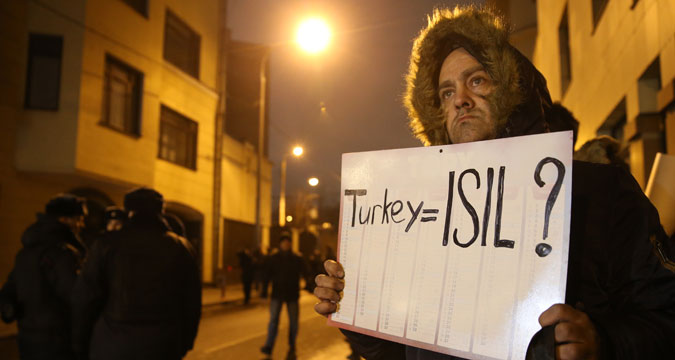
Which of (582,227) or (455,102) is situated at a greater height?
(455,102)

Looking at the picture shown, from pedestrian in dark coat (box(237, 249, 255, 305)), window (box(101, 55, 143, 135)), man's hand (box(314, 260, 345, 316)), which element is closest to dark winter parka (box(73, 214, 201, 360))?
man's hand (box(314, 260, 345, 316))

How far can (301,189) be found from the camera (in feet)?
188

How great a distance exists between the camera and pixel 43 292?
12.2 feet

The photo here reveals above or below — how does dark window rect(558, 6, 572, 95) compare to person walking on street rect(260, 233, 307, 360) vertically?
above

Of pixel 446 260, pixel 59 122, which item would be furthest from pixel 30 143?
pixel 446 260

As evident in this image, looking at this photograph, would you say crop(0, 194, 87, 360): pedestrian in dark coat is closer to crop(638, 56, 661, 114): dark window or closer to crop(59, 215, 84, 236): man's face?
crop(59, 215, 84, 236): man's face

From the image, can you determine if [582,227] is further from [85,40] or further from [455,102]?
[85,40]

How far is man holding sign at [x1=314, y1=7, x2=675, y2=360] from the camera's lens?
118 centimetres

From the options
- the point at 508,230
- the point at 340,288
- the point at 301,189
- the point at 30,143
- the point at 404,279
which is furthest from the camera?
the point at 301,189

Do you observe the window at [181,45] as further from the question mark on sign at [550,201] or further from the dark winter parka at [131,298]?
the question mark on sign at [550,201]

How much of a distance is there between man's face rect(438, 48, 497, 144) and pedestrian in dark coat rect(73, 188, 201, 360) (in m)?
2.38

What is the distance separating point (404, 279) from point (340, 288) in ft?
0.80

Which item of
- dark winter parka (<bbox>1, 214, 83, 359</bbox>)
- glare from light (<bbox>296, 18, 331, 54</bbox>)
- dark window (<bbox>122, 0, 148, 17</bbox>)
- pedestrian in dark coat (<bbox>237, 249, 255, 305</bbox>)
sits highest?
dark window (<bbox>122, 0, 148, 17</bbox>)

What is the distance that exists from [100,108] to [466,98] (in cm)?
1423
